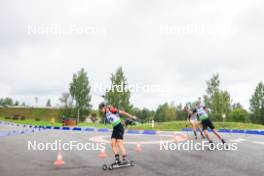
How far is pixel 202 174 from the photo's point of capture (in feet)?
19.0

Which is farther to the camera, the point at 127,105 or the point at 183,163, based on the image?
the point at 127,105

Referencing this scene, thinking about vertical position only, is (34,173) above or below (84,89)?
below

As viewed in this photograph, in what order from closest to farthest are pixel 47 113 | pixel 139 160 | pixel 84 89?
pixel 139 160 → pixel 84 89 → pixel 47 113

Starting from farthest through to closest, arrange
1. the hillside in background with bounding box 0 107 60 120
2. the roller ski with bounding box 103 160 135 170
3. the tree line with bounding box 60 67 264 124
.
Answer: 1. the hillside in background with bounding box 0 107 60 120
2. the tree line with bounding box 60 67 264 124
3. the roller ski with bounding box 103 160 135 170

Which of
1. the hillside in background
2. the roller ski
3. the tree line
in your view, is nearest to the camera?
the roller ski

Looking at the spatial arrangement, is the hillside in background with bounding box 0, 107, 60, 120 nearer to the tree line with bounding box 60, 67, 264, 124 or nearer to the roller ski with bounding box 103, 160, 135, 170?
the tree line with bounding box 60, 67, 264, 124

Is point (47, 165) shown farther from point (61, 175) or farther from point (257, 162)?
point (257, 162)

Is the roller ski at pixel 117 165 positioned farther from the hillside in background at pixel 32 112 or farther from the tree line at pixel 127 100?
the hillside in background at pixel 32 112

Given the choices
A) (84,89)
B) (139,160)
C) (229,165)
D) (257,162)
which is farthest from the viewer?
(84,89)

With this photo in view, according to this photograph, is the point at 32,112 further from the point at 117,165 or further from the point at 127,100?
the point at 117,165

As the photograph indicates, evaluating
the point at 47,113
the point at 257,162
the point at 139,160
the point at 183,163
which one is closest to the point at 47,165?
the point at 139,160

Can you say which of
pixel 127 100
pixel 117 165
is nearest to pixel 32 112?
pixel 127 100

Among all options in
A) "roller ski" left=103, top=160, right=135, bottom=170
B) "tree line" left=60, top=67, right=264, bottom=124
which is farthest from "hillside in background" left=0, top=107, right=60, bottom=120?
"roller ski" left=103, top=160, right=135, bottom=170

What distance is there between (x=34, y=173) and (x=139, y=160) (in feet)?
10.1
